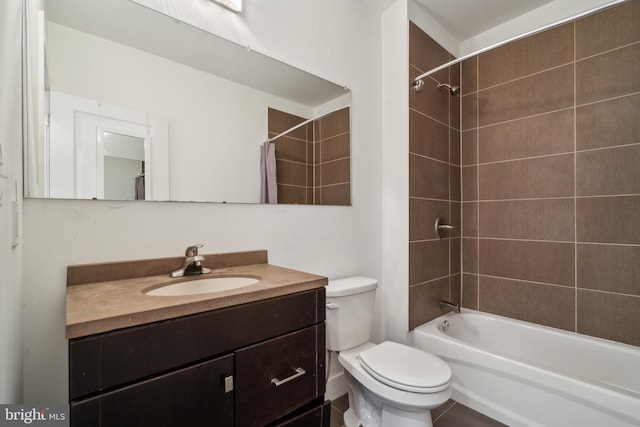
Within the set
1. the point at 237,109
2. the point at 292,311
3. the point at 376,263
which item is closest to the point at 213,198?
the point at 237,109

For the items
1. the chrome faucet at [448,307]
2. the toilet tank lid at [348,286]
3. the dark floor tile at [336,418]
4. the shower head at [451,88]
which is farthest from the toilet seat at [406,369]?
the shower head at [451,88]

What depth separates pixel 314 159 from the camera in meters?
1.64

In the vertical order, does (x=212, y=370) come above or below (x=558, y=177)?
below

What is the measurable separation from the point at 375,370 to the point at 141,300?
3.35 feet

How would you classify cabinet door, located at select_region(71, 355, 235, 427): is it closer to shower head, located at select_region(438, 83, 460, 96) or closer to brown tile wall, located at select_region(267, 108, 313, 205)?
brown tile wall, located at select_region(267, 108, 313, 205)

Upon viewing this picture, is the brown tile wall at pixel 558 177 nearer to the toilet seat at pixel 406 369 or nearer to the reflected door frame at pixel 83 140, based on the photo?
the toilet seat at pixel 406 369

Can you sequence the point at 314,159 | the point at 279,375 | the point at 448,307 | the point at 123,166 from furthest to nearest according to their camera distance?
the point at 448,307
the point at 314,159
the point at 123,166
the point at 279,375

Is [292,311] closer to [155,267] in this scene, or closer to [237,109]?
[155,267]

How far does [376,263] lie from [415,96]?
3.93ft

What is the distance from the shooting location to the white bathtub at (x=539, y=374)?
4.17ft

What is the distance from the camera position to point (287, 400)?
2.97 ft

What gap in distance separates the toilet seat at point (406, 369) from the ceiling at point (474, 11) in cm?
224

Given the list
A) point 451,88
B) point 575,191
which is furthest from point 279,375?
point 451,88

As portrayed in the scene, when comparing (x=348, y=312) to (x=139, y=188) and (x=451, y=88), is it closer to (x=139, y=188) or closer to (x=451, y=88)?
(x=139, y=188)
